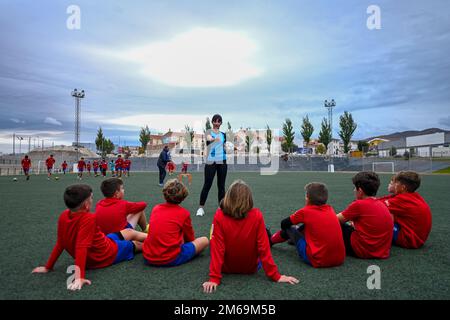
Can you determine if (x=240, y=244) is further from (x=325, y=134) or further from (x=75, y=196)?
(x=325, y=134)

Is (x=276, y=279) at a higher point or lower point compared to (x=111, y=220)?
lower

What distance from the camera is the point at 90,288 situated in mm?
2770

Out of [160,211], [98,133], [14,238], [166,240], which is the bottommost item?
[14,238]

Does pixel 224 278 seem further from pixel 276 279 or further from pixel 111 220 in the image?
pixel 111 220

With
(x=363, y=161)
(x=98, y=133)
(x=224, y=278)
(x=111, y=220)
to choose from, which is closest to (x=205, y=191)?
(x=111, y=220)

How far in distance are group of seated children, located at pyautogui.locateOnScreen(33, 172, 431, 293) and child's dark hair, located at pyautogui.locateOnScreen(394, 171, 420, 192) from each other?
0.04 ft

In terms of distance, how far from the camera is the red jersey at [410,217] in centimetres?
384

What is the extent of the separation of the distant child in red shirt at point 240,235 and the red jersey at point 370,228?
3.96 ft

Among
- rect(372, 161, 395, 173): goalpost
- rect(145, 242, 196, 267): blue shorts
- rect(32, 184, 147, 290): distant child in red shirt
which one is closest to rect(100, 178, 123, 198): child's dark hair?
rect(32, 184, 147, 290): distant child in red shirt

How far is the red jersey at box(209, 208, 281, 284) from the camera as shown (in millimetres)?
2852

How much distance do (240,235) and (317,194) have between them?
1053mm

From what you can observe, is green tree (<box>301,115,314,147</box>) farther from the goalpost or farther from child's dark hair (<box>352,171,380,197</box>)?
child's dark hair (<box>352,171,380,197</box>)

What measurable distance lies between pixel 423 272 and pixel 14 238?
5772 millimetres
